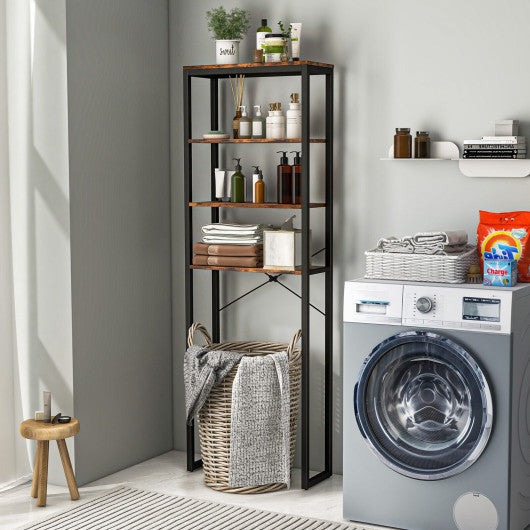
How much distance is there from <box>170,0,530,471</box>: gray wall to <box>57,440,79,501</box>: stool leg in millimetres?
1002

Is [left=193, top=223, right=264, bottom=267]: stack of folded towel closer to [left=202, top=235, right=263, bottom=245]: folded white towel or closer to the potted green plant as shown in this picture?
[left=202, top=235, right=263, bottom=245]: folded white towel

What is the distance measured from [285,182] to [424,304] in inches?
34.6

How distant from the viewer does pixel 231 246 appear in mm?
3996

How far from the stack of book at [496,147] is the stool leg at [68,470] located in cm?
190

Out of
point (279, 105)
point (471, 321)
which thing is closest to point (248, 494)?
point (471, 321)

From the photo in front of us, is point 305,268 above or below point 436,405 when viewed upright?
above

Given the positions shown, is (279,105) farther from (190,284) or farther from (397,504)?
(397,504)

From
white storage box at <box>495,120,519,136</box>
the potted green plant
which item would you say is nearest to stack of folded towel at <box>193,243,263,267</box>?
the potted green plant

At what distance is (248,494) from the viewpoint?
3.92 meters

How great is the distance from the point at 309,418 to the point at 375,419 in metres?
0.68

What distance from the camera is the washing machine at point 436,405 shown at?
3277mm

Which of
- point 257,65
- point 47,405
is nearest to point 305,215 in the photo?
point 257,65

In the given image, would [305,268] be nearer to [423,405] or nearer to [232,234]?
[232,234]

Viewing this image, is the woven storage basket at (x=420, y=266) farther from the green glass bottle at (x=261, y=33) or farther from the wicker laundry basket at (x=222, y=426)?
the green glass bottle at (x=261, y=33)
